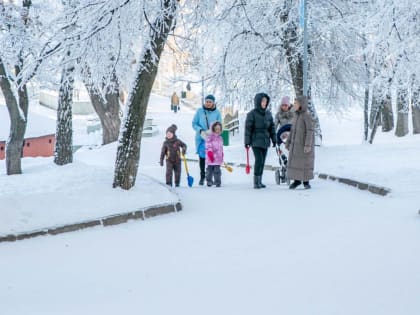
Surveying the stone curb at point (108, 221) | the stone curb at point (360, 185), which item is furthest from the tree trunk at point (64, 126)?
the stone curb at point (108, 221)

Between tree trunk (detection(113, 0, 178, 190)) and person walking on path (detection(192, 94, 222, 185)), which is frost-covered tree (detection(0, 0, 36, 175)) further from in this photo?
tree trunk (detection(113, 0, 178, 190))

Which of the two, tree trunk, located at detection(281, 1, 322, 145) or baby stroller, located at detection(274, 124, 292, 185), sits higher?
tree trunk, located at detection(281, 1, 322, 145)

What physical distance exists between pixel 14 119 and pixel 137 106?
6216 mm

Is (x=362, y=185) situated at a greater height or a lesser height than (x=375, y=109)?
lesser

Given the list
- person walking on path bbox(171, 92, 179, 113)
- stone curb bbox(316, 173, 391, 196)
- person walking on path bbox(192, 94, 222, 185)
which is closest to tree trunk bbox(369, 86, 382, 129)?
stone curb bbox(316, 173, 391, 196)

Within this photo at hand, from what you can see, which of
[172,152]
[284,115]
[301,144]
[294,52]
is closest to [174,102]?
[294,52]

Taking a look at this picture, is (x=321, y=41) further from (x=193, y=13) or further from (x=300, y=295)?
(x=300, y=295)

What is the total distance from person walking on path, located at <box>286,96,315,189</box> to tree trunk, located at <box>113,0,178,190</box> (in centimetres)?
264

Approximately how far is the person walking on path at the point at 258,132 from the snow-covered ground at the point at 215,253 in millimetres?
835

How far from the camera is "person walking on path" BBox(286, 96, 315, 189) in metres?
9.74

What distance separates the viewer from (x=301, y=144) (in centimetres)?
988

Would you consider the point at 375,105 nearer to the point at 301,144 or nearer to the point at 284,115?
the point at 284,115

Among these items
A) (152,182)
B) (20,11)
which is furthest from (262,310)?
(20,11)

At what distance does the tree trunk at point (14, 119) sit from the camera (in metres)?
13.4
